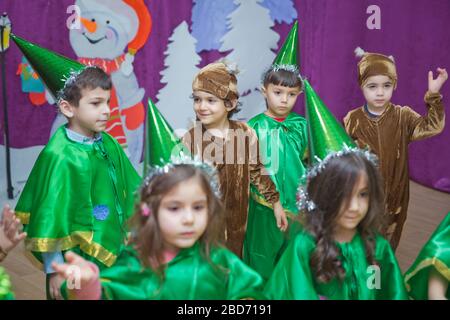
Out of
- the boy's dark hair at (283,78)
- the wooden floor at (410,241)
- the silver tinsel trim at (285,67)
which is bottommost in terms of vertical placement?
the wooden floor at (410,241)

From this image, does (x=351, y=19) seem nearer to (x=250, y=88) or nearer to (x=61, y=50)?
(x=250, y=88)

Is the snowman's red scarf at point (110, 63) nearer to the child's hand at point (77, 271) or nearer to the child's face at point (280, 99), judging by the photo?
the child's face at point (280, 99)

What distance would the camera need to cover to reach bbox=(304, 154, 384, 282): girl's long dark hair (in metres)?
1.62

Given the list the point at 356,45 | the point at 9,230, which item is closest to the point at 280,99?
the point at 9,230

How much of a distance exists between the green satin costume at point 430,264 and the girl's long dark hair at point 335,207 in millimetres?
183

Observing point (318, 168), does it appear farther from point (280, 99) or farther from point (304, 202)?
point (280, 99)

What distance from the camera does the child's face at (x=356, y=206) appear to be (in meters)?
1.61

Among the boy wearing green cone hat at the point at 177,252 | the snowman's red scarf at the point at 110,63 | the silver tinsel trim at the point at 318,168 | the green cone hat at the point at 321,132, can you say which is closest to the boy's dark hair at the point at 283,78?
the green cone hat at the point at 321,132

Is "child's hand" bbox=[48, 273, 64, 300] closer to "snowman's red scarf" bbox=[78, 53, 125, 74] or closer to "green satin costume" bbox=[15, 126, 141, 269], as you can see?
"green satin costume" bbox=[15, 126, 141, 269]

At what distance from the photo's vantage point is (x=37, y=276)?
120 inches

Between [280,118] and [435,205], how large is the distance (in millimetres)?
2185

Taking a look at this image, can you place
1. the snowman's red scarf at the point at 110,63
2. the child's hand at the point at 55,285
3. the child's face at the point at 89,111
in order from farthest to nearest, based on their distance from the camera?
the snowman's red scarf at the point at 110,63, the child's face at the point at 89,111, the child's hand at the point at 55,285

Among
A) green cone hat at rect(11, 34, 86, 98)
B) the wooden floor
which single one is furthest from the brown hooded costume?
the wooden floor

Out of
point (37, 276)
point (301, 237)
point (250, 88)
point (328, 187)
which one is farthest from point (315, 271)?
point (250, 88)
